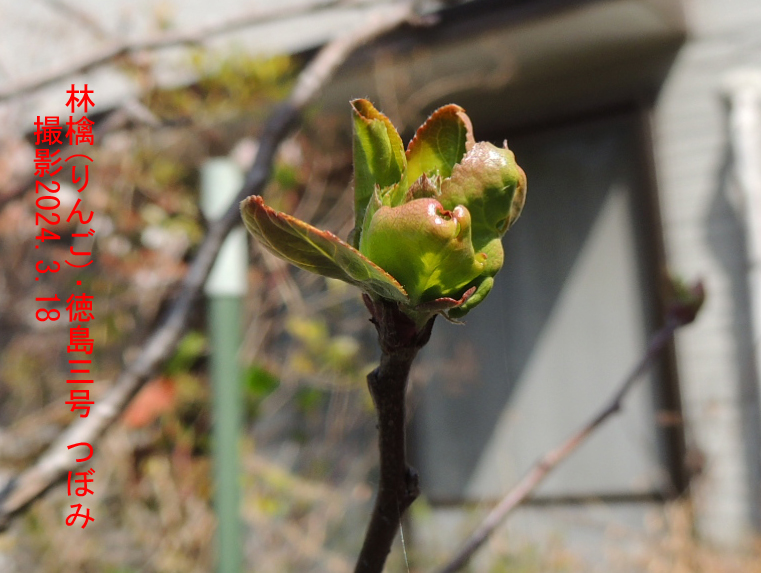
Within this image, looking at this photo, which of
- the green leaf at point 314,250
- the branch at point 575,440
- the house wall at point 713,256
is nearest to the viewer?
the green leaf at point 314,250

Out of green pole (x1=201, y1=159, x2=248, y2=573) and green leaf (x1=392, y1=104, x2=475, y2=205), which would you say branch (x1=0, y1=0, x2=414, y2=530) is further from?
green leaf (x1=392, y1=104, x2=475, y2=205)

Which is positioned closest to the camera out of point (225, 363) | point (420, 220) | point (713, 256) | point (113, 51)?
point (420, 220)

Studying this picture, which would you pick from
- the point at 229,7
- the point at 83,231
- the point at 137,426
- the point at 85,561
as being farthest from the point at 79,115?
the point at 85,561

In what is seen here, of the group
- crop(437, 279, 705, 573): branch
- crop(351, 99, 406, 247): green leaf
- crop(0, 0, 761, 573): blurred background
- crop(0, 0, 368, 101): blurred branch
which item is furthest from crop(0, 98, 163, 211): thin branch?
crop(351, 99, 406, 247): green leaf

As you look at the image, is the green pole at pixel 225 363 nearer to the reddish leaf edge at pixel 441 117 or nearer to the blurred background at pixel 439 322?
the blurred background at pixel 439 322

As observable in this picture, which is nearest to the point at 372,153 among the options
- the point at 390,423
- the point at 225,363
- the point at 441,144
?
the point at 441,144

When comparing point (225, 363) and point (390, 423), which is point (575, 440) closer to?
point (390, 423)

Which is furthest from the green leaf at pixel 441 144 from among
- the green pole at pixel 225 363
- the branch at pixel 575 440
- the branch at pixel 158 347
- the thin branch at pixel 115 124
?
the thin branch at pixel 115 124
